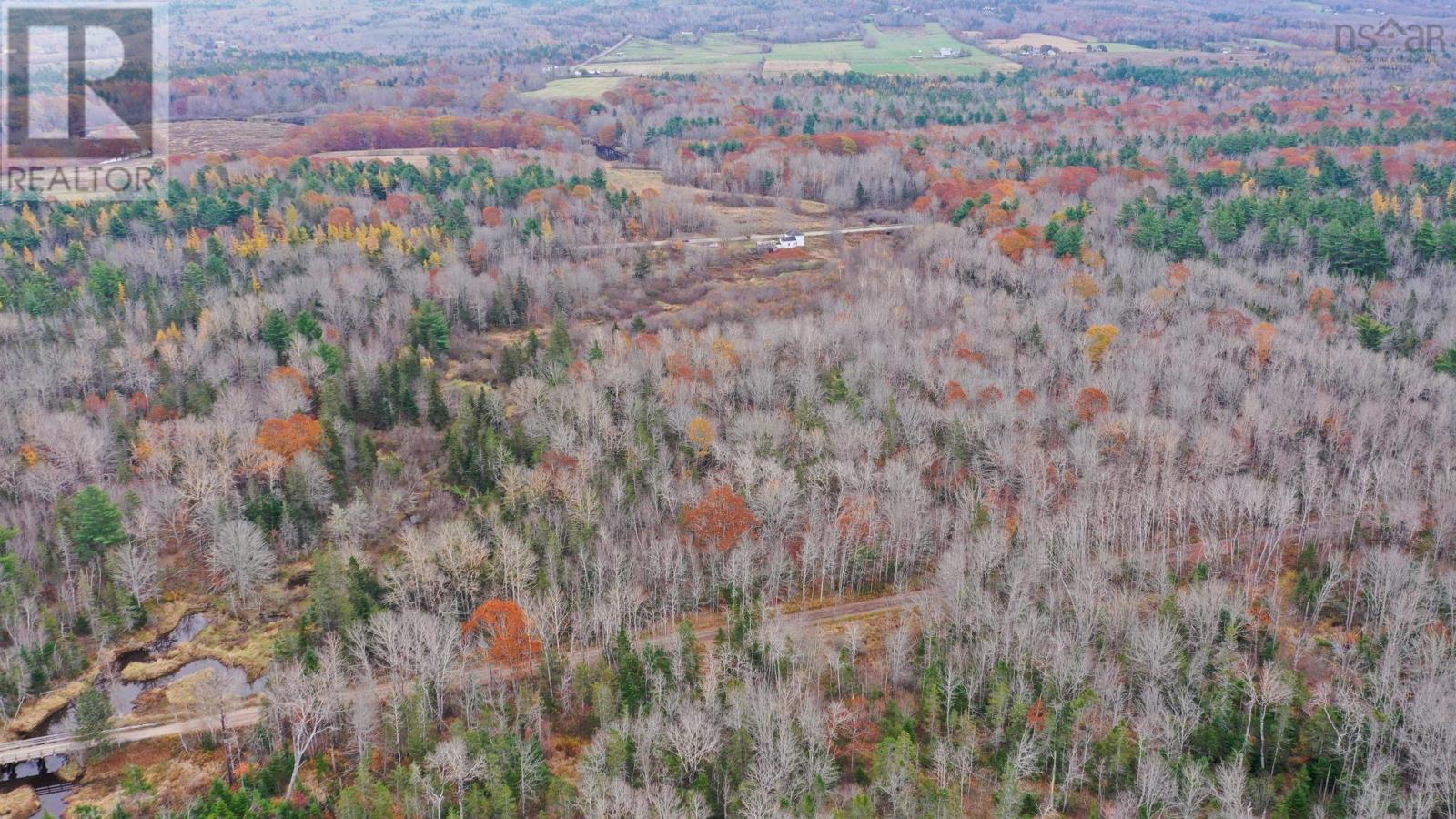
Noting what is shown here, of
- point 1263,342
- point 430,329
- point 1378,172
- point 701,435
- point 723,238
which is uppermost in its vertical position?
point 1378,172

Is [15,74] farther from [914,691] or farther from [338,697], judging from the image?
[914,691]

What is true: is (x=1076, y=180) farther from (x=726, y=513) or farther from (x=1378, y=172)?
(x=726, y=513)

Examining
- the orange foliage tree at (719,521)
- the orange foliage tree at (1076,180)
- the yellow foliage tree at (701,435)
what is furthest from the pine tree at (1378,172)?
the orange foliage tree at (719,521)

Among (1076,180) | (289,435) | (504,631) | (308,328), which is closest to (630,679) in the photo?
(504,631)

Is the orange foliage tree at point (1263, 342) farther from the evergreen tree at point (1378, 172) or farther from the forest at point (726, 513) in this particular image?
the evergreen tree at point (1378, 172)

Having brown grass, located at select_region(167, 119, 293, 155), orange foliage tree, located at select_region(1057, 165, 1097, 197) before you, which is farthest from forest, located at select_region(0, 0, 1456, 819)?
brown grass, located at select_region(167, 119, 293, 155)

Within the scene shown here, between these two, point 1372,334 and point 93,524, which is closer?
point 93,524

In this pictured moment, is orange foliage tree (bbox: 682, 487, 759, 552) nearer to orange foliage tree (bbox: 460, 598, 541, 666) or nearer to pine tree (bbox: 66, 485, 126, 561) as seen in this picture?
orange foliage tree (bbox: 460, 598, 541, 666)
